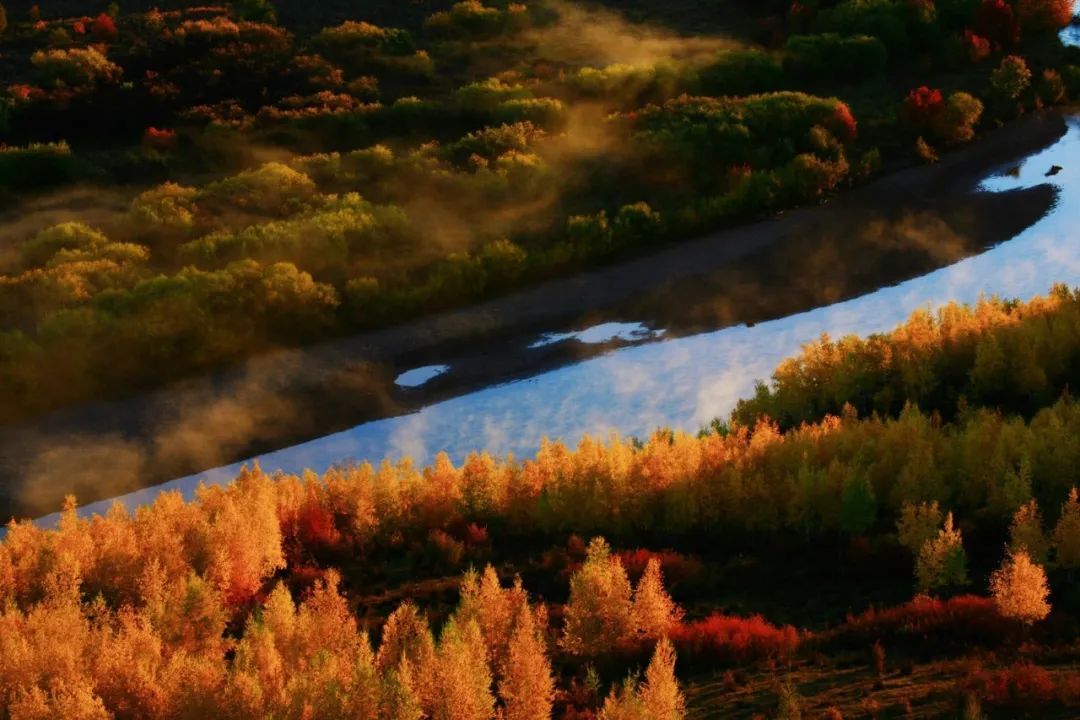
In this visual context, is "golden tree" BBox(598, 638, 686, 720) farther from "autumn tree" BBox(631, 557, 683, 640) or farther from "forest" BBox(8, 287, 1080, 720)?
"autumn tree" BBox(631, 557, 683, 640)

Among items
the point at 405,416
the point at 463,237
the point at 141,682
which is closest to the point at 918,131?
the point at 463,237

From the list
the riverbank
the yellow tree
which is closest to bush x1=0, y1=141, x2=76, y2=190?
the riverbank

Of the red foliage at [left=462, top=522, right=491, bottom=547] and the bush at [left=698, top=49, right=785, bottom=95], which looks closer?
the red foliage at [left=462, top=522, right=491, bottom=547]

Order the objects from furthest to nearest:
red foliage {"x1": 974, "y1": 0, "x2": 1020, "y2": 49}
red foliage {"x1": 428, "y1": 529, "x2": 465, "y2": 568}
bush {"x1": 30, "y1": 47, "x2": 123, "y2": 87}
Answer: red foliage {"x1": 974, "y1": 0, "x2": 1020, "y2": 49} → bush {"x1": 30, "y1": 47, "x2": 123, "y2": 87} → red foliage {"x1": 428, "y1": 529, "x2": 465, "y2": 568}

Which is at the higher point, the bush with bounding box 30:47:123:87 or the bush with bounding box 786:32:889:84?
the bush with bounding box 30:47:123:87

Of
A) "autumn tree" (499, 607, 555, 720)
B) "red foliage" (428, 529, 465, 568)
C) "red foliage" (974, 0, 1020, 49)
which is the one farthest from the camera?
"red foliage" (974, 0, 1020, 49)

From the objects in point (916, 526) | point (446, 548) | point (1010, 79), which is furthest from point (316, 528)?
point (1010, 79)
